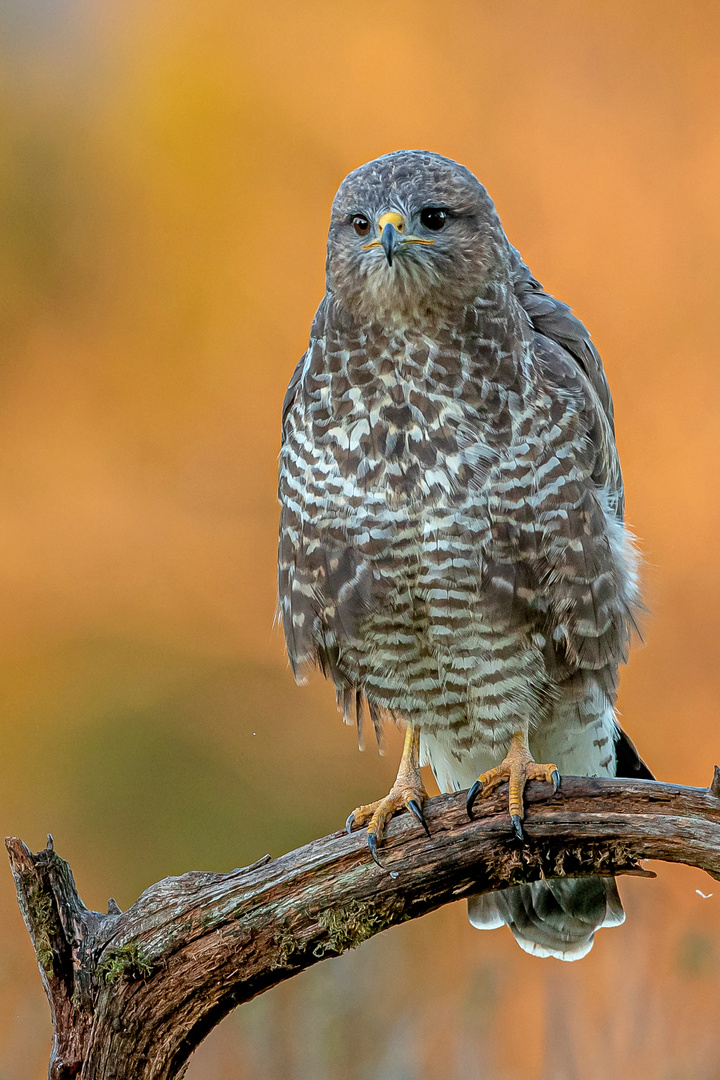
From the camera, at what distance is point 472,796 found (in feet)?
7.91

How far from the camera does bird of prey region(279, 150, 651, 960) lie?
2.43m

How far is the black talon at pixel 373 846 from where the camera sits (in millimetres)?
2369

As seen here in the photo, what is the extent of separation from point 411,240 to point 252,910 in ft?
4.73

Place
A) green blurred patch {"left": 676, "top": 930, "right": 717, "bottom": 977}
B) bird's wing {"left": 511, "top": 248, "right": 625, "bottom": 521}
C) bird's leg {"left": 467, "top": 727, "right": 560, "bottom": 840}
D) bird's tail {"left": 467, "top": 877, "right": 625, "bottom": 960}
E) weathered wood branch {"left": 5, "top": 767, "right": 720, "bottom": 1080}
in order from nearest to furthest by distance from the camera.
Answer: weathered wood branch {"left": 5, "top": 767, "right": 720, "bottom": 1080} < bird's leg {"left": 467, "top": 727, "right": 560, "bottom": 840} < bird's wing {"left": 511, "top": 248, "right": 625, "bottom": 521} < bird's tail {"left": 467, "top": 877, "right": 625, "bottom": 960} < green blurred patch {"left": 676, "top": 930, "right": 717, "bottom": 977}

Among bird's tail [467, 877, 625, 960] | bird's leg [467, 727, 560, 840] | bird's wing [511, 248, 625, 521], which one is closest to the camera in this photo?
bird's leg [467, 727, 560, 840]

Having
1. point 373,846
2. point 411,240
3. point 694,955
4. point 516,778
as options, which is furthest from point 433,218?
point 694,955

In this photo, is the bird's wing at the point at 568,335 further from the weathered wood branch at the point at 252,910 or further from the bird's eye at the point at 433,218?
the weathered wood branch at the point at 252,910

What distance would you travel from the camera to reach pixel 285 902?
2316mm

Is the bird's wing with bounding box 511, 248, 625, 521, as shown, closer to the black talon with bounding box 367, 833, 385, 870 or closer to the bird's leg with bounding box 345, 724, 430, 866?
the bird's leg with bounding box 345, 724, 430, 866

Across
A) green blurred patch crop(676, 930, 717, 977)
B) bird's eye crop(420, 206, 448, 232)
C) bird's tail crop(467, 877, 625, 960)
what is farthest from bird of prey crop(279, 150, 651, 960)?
green blurred patch crop(676, 930, 717, 977)

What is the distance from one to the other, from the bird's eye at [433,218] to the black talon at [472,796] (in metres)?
1.22

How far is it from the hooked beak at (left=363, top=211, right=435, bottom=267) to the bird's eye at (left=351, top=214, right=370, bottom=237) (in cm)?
6

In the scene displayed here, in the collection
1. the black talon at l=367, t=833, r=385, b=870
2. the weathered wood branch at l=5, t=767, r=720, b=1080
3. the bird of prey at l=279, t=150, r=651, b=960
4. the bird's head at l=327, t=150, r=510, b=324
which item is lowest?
the weathered wood branch at l=5, t=767, r=720, b=1080

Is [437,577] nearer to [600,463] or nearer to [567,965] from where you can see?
[600,463]
